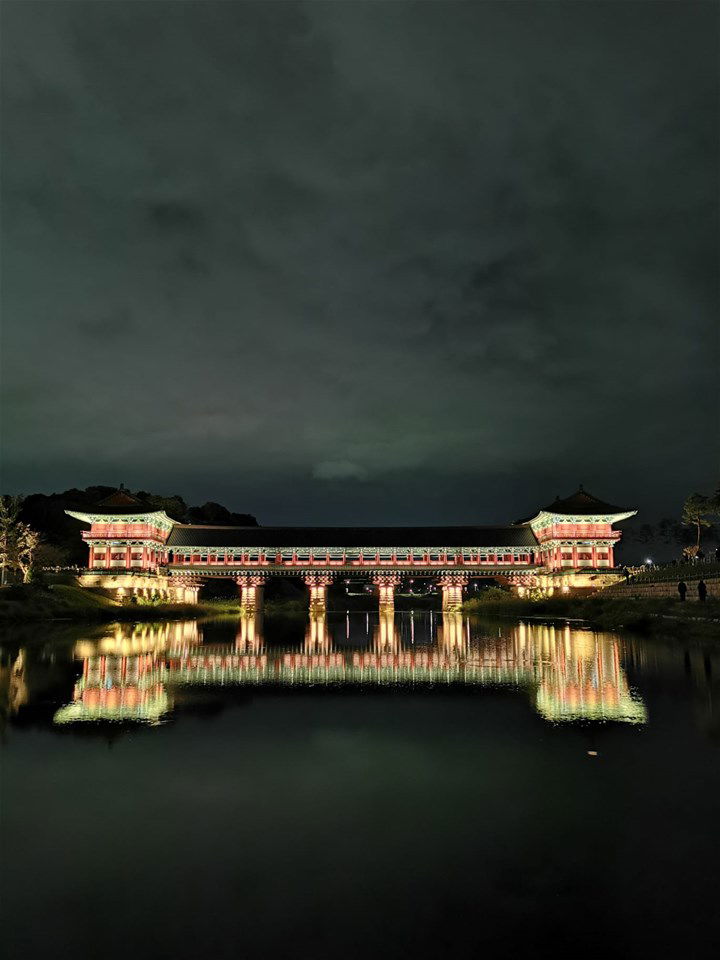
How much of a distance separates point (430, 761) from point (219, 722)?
14.2 feet

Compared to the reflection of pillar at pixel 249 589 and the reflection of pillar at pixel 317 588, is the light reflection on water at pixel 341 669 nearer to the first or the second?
the reflection of pillar at pixel 249 589

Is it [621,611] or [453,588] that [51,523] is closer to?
[453,588]

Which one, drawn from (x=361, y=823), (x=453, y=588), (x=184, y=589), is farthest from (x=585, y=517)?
(x=361, y=823)

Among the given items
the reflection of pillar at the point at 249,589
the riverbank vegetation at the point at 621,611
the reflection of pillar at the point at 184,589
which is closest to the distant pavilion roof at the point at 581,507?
the riverbank vegetation at the point at 621,611

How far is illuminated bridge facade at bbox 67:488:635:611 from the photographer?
64.7 meters

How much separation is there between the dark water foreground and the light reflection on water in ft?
0.74

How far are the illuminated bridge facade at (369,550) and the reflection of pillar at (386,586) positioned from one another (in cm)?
11

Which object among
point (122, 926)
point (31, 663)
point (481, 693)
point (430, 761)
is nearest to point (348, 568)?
point (31, 663)

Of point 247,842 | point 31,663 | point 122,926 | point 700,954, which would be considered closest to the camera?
point 700,954

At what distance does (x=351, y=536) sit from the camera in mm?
69812

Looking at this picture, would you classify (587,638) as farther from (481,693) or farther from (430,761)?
(430,761)

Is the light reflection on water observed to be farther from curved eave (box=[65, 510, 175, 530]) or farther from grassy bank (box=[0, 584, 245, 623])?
curved eave (box=[65, 510, 175, 530])

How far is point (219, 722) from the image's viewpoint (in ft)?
35.9

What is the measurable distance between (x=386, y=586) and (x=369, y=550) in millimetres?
4590
